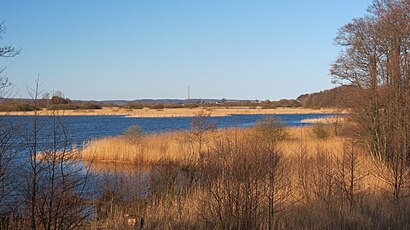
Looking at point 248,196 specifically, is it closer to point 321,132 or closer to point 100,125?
point 321,132

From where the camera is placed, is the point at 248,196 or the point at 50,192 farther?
the point at 248,196

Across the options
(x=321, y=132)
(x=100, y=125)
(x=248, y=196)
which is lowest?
(x=100, y=125)

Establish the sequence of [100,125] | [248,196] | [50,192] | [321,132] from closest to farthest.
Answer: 1. [50,192]
2. [248,196]
3. [321,132]
4. [100,125]

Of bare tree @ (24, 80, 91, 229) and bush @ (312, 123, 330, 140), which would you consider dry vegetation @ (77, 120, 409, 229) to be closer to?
bare tree @ (24, 80, 91, 229)

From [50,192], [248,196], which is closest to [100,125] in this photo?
[248,196]

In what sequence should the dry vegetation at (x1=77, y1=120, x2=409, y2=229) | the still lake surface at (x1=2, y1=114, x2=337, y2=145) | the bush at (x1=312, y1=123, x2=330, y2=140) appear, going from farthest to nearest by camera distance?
the bush at (x1=312, y1=123, x2=330, y2=140) → the dry vegetation at (x1=77, y1=120, x2=409, y2=229) → the still lake surface at (x1=2, y1=114, x2=337, y2=145)

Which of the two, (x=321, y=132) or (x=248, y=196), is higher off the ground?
(x=248, y=196)

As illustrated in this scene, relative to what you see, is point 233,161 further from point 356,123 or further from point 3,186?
point 356,123

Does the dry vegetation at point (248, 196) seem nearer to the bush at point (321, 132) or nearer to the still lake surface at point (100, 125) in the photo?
the still lake surface at point (100, 125)

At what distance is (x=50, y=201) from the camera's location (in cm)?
482

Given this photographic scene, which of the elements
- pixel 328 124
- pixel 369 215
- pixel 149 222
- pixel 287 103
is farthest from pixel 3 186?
pixel 287 103

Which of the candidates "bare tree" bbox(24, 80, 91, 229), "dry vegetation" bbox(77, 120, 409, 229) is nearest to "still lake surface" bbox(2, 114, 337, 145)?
"bare tree" bbox(24, 80, 91, 229)

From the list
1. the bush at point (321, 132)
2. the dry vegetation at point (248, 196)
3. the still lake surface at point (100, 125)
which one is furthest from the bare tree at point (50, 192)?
the bush at point (321, 132)

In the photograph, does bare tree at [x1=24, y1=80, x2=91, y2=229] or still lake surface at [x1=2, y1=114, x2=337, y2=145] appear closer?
bare tree at [x1=24, y1=80, x2=91, y2=229]
